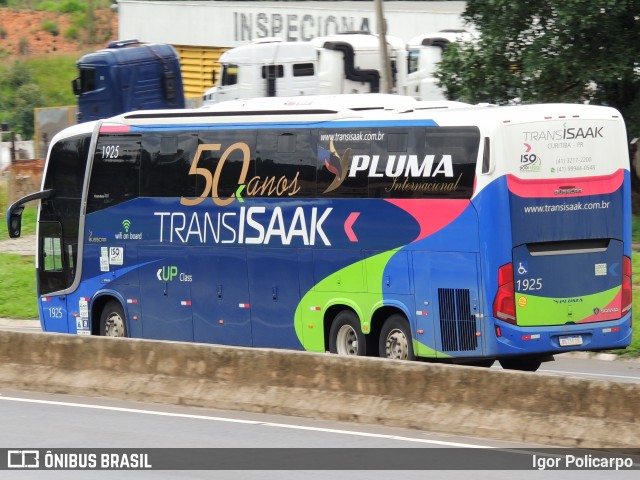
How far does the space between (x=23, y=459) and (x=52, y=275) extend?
11774mm

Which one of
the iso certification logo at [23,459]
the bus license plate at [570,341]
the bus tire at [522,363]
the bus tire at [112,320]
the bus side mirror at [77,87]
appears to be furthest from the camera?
the bus side mirror at [77,87]

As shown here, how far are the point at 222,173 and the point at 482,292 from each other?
505 centimetres

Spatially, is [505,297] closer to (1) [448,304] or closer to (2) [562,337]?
(1) [448,304]

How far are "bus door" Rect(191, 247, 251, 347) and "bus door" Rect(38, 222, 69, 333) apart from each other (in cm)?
321

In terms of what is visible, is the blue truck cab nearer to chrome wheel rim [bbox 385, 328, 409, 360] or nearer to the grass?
the grass

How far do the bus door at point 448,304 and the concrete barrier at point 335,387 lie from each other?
11.5 feet

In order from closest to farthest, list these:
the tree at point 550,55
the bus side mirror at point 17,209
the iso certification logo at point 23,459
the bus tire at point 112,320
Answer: the iso certification logo at point 23,459 < the bus tire at point 112,320 < the bus side mirror at point 17,209 < the tree at point 550,55

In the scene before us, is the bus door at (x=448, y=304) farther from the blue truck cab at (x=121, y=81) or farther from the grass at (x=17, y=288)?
the blue truck cab at (x=121, y=81)

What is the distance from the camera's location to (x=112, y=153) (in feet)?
71.5

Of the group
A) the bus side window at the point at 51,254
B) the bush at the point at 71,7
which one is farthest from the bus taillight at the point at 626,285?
the bush at the point at 71,7

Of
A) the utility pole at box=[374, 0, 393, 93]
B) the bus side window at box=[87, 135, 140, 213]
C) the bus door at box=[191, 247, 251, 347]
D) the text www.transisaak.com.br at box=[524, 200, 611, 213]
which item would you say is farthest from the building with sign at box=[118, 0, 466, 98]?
the text www.transisaak.com.br at box=[524, 200, 611, 213]

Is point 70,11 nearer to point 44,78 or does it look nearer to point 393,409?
point 44,78

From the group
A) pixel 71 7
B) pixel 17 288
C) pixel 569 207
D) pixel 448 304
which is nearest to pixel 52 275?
pixel 17 288

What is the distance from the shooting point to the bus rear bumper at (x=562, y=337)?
54.3 ft
